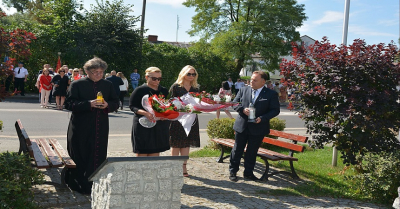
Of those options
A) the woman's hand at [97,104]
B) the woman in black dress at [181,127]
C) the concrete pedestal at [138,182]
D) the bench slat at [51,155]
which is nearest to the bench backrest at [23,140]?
the bench slat at [51,155]

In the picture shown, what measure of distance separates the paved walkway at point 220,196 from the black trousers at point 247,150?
0.24 meters

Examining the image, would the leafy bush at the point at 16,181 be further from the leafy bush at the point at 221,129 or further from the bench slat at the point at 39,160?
the leafy bush at the point at 221,129

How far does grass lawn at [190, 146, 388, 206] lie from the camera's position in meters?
6.51

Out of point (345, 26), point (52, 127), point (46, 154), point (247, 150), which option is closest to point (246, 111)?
point (247, 150)

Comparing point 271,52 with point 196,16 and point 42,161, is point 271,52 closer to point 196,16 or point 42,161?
point 196,16

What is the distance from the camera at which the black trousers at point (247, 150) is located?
6.95 m

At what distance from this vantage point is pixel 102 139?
19.1 ft

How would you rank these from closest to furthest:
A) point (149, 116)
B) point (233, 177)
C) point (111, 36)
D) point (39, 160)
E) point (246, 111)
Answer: point (39, 160)
point (149, 116)
point (246, 111)
point (233, 177)
point (111, 36)

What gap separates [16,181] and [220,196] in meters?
2.80

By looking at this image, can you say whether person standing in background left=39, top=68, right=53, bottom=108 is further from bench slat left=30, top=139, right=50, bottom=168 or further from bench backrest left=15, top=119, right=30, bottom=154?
bench slat left=30, top=139, right=50, bottom=168

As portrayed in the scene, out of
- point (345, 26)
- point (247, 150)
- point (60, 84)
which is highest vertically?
point (345, 26)

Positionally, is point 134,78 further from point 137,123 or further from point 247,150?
point 137,123

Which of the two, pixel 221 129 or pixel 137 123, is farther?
pixel 221 129

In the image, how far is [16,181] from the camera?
4453 millimetres
